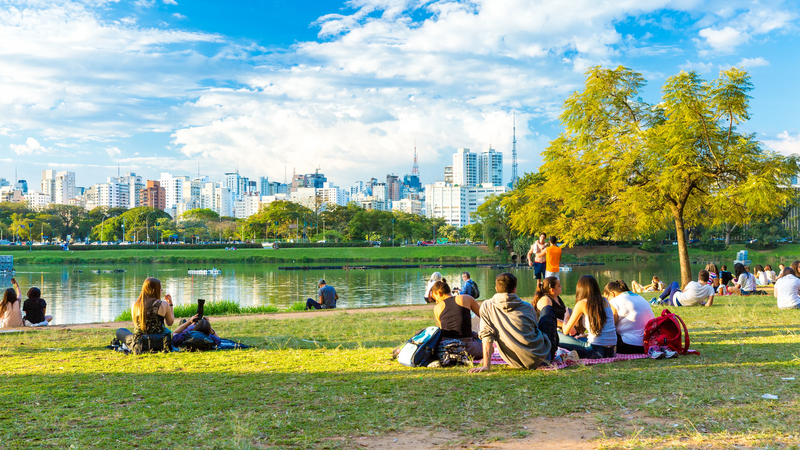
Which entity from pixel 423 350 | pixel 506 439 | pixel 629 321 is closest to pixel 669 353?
pixel 629 321

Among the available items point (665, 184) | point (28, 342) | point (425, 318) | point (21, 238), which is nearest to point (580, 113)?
point (665, 184)

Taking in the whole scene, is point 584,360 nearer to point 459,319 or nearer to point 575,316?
point 575,316

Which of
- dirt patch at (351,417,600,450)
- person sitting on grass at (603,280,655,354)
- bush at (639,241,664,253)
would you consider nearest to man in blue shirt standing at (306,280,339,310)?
person sitting on grass at (603,280,655,354)

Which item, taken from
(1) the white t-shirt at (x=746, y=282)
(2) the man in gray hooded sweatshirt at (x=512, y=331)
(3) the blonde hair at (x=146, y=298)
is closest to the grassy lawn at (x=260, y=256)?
(1) the white t-shirt at (x=746, y=282)

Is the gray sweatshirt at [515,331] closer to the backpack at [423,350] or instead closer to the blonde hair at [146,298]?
the backpack at [423,350]

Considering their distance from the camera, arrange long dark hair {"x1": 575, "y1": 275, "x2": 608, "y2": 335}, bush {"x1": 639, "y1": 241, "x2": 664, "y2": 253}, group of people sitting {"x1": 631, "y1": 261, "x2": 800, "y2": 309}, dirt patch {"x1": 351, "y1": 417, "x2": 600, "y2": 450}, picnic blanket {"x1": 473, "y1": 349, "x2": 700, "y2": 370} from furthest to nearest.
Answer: bush {"x1": 639, "y1": 241, "x2": 664, "y2": 253} → group of people sitting {"x1": 631, "y1": 261, "x2": 800, "y2": 309} → long dark hair {"x1": 575, "y1": 275, "x2": 608, "y2": 335} → picnic blanket {"x1": 473, "y1": 349, "x2": 700, "y2": 370} → dirt patch {"x1": 351, "y1": 417, "x2": 600, "y2": 450}

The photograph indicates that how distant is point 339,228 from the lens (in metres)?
108

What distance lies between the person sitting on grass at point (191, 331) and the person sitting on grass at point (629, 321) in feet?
19.8

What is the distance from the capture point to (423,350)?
24.2 feet

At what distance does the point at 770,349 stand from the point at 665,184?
9.21m

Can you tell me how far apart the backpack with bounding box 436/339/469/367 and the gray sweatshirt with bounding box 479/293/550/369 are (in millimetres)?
575

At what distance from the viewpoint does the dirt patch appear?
14.4 feet

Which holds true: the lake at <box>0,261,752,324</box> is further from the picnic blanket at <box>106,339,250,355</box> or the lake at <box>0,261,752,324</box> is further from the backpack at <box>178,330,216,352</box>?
the backpack at <box>178,330,216,352</box>

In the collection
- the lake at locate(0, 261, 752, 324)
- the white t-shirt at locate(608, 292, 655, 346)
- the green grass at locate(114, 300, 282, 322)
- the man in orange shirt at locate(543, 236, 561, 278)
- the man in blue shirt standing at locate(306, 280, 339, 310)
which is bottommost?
the lake at locate(0, 261, 752, 324)
